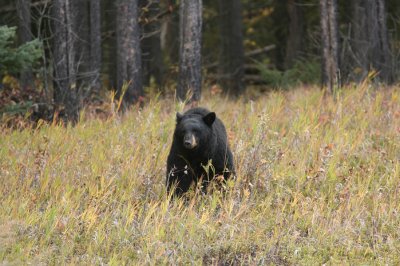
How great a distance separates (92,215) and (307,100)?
20.8 feet

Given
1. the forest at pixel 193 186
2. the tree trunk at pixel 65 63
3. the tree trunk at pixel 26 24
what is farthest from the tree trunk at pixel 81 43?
the tree trunk at pixel 65 63

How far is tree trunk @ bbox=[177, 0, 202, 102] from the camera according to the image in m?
12.3

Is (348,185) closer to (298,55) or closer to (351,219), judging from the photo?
(351,219)

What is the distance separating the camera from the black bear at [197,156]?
739 cm

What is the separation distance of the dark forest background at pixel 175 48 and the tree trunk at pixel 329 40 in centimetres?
2

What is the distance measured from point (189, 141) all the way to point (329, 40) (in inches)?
287

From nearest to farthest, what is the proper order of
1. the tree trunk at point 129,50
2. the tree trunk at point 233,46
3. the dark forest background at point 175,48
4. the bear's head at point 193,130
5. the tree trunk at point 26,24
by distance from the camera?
the bear's head at point 193,130 → the dark forest background at point 175,48 → the tree trunk at point 129,50 → the tree trunk at point 26,24 → the tree trunk at point 233,46

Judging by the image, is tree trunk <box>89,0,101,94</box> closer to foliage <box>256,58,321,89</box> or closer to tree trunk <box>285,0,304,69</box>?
foliage <box>256,58,321,89</box>

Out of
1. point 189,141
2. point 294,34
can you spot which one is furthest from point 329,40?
point 294,34

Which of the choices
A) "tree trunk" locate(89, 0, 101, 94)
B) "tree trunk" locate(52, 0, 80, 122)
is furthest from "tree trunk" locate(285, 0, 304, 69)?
"tree trunk" locate(52, 0, 80, 122)

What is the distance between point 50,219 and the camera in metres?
6.24

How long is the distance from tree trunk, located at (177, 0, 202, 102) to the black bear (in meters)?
4.66

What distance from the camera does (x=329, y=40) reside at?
1356 centimetres

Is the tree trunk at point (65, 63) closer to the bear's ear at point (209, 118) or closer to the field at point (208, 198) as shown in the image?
the field at point (208, 198)
